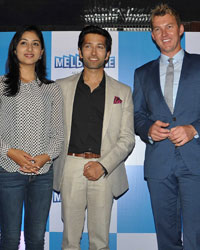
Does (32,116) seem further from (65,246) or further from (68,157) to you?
(65,246)

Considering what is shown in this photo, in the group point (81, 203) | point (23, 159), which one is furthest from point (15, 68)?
point (81, 203)

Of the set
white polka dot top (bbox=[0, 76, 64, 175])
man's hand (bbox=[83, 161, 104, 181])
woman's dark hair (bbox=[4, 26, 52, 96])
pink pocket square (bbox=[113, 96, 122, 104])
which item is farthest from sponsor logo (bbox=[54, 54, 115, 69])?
man's hand (bbox=[83, 161, 104, 181])

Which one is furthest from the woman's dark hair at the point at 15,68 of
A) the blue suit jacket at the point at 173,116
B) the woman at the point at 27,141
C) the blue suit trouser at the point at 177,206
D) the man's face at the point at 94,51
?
the blue suit trouser at the point at 177,206

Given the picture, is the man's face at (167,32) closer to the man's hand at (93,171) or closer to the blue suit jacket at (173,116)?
the blue suit jacket at (173,116)

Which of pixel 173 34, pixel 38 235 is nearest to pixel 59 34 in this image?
pixel 173 34

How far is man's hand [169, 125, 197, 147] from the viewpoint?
230cm

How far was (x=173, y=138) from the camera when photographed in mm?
2318

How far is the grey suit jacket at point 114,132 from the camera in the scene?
261 centimetres

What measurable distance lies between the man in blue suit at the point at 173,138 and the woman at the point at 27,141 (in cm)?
72

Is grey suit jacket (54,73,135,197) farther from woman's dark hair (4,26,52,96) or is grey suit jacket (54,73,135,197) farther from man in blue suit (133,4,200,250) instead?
woman's dark hair (4,26,52,96)

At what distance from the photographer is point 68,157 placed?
2.61 metres

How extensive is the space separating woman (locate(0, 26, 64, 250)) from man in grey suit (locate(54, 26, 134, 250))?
0.60ft

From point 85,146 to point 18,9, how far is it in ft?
18.7

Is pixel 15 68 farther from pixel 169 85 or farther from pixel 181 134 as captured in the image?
pixel 181 134
